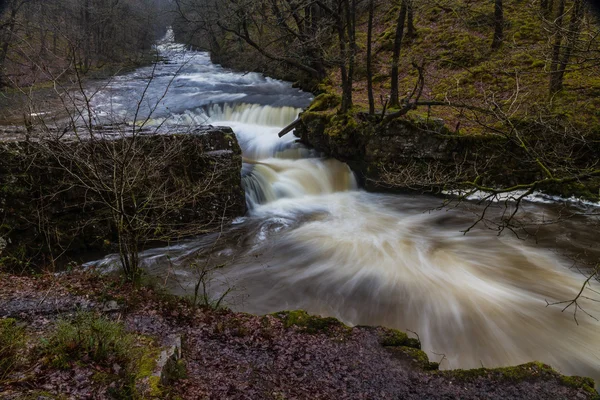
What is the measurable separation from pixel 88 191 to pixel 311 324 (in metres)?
5.61

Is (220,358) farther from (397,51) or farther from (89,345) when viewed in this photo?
(397,51)

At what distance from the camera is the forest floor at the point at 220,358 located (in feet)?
10.1

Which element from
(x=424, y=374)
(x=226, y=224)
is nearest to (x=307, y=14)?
(x=226, y=224)

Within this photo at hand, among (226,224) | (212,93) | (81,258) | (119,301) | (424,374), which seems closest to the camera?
(424,374)

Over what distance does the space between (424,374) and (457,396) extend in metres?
0.42

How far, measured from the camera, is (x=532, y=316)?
6.36 m

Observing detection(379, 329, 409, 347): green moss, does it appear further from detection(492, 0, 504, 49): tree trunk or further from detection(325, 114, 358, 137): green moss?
detection(492, 0, 504, 49): tree trunk

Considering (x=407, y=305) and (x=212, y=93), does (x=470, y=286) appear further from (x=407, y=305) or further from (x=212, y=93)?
(x=212, y=93)

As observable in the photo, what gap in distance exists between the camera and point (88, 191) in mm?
7641

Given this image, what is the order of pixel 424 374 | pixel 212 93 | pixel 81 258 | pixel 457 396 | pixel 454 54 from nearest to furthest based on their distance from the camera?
pixel 457 396 < pixel 424 374 < pixel 81 258 < pixel 454 54 < pixel 212 93

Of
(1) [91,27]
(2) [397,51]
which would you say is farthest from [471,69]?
(1) [91,27]

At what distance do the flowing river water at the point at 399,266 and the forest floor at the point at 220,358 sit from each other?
3.49 feet

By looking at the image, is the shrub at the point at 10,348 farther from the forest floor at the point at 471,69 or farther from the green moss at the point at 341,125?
the forest floor at the point at 471,69

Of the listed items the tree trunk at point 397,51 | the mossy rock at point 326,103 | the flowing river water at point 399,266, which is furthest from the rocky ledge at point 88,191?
the tree trunk at point 397,51
